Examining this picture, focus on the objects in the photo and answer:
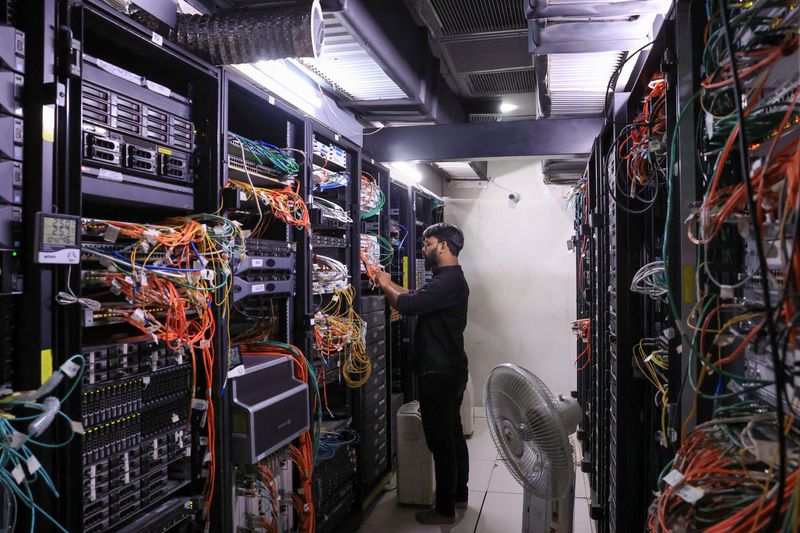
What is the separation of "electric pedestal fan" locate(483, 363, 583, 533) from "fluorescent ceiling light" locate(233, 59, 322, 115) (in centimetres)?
152

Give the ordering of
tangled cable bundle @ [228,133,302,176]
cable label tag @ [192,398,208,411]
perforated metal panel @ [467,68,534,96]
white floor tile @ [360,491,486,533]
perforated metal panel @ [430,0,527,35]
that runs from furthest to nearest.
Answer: perforated metal panel @ [467,68,534,96]
white floor tile @ [360,491,486,533]
perforated metal panel @ [430,0,527,35]
tangled cable bundle @ [228,133,302,176]
cable label tag @ [192,398,208,411]

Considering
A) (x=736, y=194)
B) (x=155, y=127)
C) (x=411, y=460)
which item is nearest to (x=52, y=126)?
(x=155, y=127)

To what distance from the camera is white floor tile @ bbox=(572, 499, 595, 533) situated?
310 centimetres

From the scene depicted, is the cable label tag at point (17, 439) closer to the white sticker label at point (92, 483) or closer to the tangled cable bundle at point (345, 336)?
the white sticker label at point (92, 483)

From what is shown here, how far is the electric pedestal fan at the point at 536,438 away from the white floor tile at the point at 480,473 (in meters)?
1.72

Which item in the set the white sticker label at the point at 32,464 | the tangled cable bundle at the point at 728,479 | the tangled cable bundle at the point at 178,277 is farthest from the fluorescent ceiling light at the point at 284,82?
the tangled cable bundle at the point at 728,479

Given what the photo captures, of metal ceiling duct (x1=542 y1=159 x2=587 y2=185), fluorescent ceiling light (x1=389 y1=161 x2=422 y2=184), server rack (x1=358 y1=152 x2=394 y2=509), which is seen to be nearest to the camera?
server rack (x1=358 y1=152 x2=394 y2=509)

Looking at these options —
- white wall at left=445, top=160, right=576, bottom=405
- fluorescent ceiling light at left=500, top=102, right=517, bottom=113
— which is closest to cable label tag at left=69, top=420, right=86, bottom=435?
fluorescent ceiling light at left=500, top=102, right=517, bottom=113

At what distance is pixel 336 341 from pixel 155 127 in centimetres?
152

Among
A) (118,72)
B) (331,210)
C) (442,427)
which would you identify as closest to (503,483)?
(442,427)

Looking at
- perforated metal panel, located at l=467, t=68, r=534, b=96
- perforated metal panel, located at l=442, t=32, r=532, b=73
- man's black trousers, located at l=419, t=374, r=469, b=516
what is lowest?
man's black trousers, located at l=419, t=374, r=469, b=516

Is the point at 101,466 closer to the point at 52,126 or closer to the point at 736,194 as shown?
the point at 52,126

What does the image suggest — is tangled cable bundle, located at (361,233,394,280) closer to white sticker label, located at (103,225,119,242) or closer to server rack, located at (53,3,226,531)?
server rack, located at (53,3,226,531)

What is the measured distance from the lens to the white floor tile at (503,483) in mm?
3639
